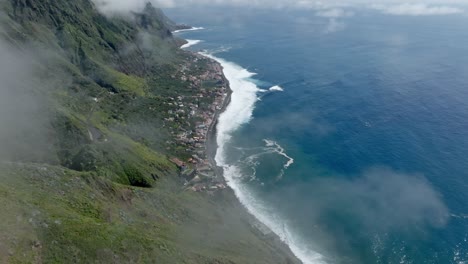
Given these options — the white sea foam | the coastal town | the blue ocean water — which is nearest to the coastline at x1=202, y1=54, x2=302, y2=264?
the coastal town

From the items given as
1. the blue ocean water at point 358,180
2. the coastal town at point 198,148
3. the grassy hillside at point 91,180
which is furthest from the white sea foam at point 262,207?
the grassy hillside at point 91,180

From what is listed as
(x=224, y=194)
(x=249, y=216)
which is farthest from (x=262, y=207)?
(x=224, y=194)

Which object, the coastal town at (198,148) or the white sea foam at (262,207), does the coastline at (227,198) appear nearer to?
the coastal town at (198,148)

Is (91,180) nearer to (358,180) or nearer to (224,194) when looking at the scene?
(224,194)

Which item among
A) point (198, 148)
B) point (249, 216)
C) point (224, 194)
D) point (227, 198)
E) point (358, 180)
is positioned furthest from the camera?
point (198, 148)

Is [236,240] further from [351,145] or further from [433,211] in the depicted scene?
[351,145]

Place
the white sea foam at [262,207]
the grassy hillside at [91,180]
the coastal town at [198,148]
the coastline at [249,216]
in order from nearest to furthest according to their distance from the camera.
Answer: the grassy hillside at [91,180] < the coastline at [249,216] < the white sea foam at [262,207] < the coastal town at [198,148]

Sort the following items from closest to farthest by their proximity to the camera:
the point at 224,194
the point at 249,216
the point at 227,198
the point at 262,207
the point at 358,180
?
the point at 249,216 < the point at 262,207 < the point at 227,198 < the point at 224,194 < the point at 358,180

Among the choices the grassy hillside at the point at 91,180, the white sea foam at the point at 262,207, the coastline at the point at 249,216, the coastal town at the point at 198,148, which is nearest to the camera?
the grassy hillside at the point at 91,180

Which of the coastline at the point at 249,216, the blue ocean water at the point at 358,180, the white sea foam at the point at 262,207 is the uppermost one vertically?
the coastline at the point at 249,216
